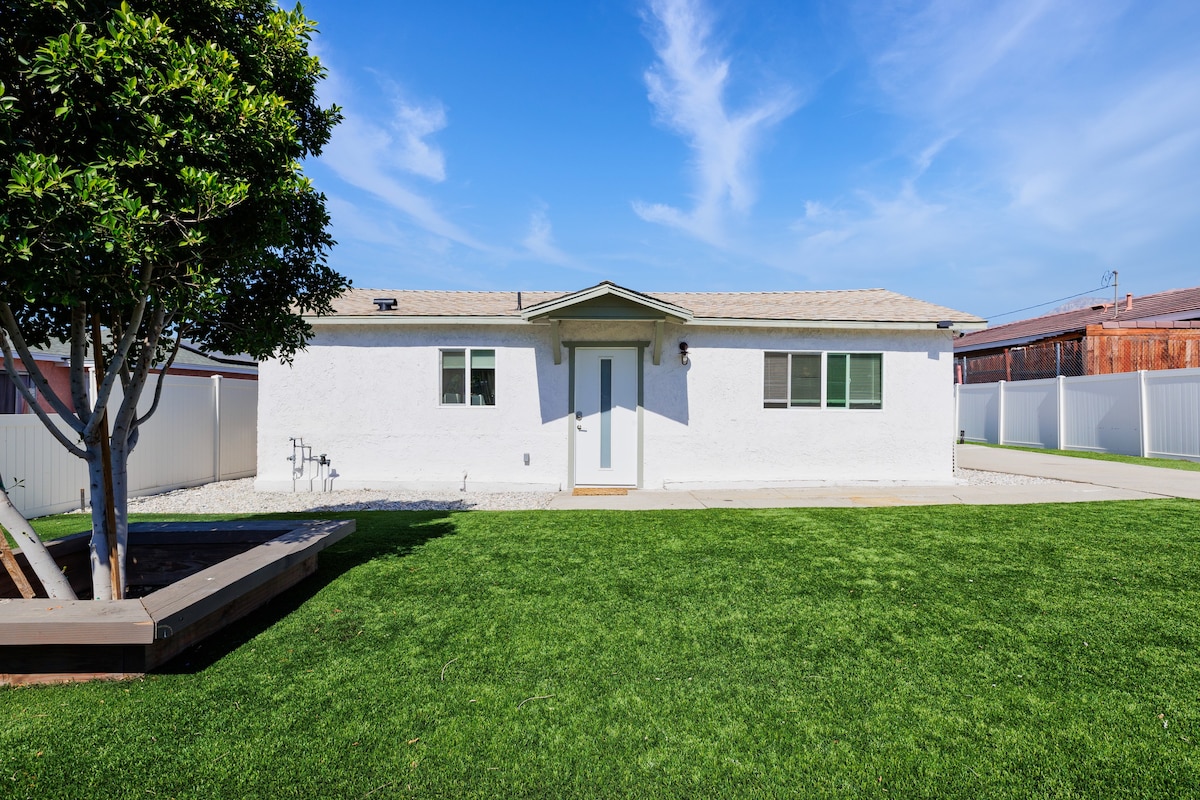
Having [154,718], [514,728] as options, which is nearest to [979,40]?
[514,728]

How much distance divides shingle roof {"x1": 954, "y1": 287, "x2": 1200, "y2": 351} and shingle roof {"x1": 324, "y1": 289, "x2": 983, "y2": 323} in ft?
42.8

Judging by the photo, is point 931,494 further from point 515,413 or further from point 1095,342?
point 1095,342

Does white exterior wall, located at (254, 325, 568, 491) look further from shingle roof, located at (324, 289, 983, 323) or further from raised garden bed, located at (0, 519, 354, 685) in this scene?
raised garden bed, located at (0, 519, 354, 685)

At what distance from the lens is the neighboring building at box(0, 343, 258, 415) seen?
1079 cm

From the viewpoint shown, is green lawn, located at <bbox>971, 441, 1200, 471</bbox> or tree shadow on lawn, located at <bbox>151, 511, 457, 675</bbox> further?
green lawn, located at <bbox>971, 441, 1200, 471</bbox>

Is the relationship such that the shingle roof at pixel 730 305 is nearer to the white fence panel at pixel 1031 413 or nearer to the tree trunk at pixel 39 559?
the tree trunk at pixel 39 559

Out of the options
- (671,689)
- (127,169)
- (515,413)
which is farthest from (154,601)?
(515,413)

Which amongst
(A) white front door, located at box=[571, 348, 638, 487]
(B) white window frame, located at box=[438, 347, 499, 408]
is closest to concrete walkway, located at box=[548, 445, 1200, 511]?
(A) white front door, located at box=[571, 348, 638, 487]

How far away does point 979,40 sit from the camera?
33.6 ft

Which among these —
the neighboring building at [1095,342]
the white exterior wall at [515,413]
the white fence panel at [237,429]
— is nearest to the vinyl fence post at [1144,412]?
the neighboring building at [1095,342]

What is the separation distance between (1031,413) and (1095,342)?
2815mm

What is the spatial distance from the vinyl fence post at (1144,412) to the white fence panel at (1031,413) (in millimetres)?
2527

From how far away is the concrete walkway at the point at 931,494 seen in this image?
8539 millimetres

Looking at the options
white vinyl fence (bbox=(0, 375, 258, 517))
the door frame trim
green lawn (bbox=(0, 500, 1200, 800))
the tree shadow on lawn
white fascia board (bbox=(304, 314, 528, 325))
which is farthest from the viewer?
the door frame trim
